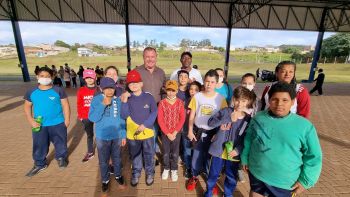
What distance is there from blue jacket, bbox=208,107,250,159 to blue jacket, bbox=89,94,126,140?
4.40 ft

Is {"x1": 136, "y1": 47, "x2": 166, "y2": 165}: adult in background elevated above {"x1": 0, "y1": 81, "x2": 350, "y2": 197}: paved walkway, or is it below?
above

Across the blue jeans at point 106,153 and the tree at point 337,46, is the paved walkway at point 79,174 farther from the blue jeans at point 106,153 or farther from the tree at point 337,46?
the tree at point 337,46

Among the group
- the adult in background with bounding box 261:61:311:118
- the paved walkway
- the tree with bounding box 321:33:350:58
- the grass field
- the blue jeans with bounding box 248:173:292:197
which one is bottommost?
the grass field

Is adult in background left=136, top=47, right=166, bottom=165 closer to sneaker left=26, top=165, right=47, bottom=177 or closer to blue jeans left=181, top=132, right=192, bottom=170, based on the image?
blue jeans left=181, top=132, right=192, bottom=170

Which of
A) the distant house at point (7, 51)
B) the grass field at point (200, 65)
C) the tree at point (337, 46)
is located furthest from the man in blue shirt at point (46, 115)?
the distant house at point (7, 51)

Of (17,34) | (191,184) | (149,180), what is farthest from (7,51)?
(191,184)

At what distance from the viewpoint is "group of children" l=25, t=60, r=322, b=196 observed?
68.1 inches

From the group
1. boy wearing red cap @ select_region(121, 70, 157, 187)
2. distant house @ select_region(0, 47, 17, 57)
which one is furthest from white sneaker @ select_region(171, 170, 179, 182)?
distant house @ select_region(0, 47, 17, 57)

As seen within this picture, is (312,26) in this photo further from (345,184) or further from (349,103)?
(345,184)

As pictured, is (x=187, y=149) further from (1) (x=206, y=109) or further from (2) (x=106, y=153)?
(2) (x=106, y=153)

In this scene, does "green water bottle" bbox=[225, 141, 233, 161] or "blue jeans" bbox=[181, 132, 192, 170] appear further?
"blue jeans" bbox=[181, 132, 192, 170]

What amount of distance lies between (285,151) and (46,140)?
3.66 metres

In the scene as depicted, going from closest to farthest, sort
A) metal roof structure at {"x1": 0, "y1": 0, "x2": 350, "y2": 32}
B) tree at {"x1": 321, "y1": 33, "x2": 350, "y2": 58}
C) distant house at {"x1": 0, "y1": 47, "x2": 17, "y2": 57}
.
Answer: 1. metal roof structure at {"x1": 0, "y1": 0, "x2": 350, "y2": 32}
2. tree at {"x1": 321, "y1": 33, "x2": 350, "y2": 58}
3. distant house at {"x1": 0, "y1": 47, "x2": 17, "y2": 57}

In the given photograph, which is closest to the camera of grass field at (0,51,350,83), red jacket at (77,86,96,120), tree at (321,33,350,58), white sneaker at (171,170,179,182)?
white sneaker at (171,170,179,182)
